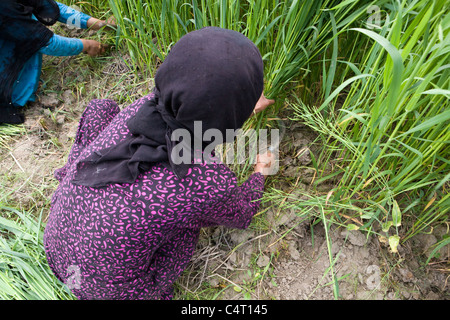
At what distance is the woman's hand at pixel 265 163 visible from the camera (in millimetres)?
1216

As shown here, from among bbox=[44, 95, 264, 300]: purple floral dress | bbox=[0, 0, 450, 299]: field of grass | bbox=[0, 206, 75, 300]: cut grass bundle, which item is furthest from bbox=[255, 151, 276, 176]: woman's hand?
bbox=[0, 206, 75, 300]: cut grass bundle

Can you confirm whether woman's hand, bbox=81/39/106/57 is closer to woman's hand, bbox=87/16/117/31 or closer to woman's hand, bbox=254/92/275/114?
woman's hand, bbox=87/16/117/31

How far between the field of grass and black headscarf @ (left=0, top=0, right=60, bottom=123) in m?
0.52

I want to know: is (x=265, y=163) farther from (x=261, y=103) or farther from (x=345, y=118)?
(x=345, y=118)

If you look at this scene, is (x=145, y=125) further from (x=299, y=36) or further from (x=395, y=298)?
(x=395, y=298)

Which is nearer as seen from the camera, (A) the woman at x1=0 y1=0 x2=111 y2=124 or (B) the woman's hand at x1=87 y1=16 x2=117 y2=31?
(A) the woman at x1=0 y1=0 x2=111 y2=124

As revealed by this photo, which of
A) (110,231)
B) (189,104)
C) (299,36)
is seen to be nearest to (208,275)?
(110,231)

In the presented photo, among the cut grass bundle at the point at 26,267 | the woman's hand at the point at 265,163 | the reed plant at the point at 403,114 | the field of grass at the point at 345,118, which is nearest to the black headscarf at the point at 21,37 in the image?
the field of grass at the point at 345,118

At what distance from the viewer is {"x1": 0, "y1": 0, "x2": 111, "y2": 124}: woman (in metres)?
1.56

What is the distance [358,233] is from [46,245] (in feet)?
3.59

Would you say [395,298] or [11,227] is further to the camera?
[11,227]

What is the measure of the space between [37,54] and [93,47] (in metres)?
0.31

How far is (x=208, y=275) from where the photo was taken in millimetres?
1218

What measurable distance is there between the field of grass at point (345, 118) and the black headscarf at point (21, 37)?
516mm
